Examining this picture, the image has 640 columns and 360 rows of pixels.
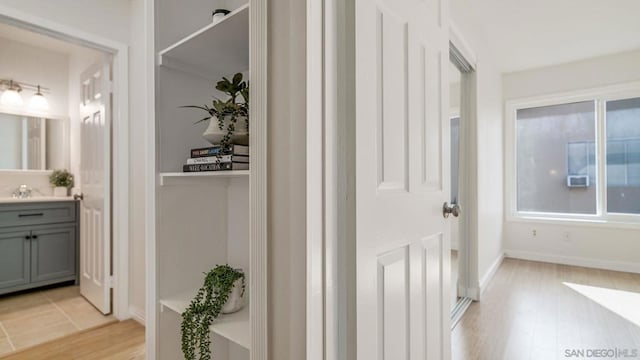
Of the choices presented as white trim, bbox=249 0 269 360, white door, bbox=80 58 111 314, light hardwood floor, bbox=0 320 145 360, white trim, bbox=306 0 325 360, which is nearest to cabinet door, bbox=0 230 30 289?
white door, bbox=80 58 111 314

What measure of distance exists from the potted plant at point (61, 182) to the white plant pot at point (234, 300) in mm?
3407

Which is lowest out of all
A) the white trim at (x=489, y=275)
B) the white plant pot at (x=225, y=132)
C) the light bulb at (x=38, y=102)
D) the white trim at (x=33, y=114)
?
the white trim at (x=489, y=275)

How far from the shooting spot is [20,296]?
2904 millimetres

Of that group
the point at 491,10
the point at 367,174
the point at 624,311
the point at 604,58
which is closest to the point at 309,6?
the point at 367,174

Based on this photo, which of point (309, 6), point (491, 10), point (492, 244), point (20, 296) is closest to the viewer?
point (309, 6)

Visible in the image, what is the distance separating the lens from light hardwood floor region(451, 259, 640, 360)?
198 centimetres

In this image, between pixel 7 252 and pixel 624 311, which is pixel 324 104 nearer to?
pixel 624 311

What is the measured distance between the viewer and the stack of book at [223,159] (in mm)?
1091

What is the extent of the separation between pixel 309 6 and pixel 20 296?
3807 mm

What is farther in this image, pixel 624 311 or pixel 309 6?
pixel 624 311

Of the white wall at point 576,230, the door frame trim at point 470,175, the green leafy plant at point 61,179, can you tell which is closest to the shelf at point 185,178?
the door frame trim at point 470,175

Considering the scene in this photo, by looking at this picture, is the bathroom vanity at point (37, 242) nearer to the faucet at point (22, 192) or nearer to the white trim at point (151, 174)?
the faucet at point (22, 192)

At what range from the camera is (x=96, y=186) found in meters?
2.57

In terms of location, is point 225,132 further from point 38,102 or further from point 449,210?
point 38,102
